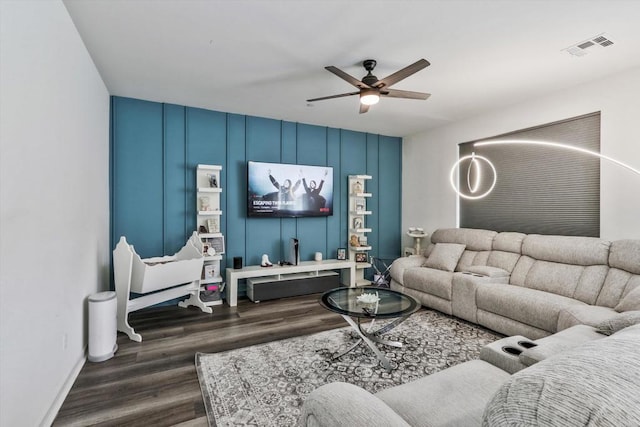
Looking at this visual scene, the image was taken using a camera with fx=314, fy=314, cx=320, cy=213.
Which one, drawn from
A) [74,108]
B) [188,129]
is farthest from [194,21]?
[188,129]

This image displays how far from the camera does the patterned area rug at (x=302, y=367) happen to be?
1.99 m

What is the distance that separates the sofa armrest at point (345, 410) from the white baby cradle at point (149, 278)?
257 centimetres

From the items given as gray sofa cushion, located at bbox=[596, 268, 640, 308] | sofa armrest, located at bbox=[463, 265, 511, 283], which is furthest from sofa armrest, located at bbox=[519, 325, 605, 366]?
sofa armrest, located at bbox=[463, 265, 511, 283]

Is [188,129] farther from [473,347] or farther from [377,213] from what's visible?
[473,347]

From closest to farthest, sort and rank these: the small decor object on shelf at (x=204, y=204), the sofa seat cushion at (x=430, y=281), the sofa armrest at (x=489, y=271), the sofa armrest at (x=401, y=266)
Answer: the sofa armrest at (x=489, y=271), the sofa seat cushion at (x=430, y=281), the small decor object on shelf at (x=204, y=204), the sofa armrest at (x=401, y=266)

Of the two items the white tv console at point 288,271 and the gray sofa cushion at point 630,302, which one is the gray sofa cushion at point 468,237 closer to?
the white tv console at point 288,271

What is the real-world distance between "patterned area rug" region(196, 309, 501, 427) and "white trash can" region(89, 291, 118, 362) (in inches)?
30.3

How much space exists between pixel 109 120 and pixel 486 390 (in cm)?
450

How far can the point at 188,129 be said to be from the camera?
427cm

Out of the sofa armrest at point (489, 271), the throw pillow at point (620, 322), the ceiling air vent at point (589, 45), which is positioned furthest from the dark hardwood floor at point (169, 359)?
the ceiling air vent at point (589, 45)

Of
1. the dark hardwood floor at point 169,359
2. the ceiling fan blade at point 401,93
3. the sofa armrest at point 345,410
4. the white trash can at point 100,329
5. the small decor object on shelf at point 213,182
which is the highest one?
the ceiling fan blade at point 401,93

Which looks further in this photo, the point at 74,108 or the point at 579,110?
the point at 579,110

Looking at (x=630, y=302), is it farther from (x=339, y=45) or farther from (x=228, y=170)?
(x=228, y=170)

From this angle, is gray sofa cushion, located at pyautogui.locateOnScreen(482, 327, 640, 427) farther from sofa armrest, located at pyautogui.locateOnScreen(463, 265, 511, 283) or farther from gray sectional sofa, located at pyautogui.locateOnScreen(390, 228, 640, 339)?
sofa armrest, located at pyautogui.locateOnScreen(463, 265, 511, 283)
